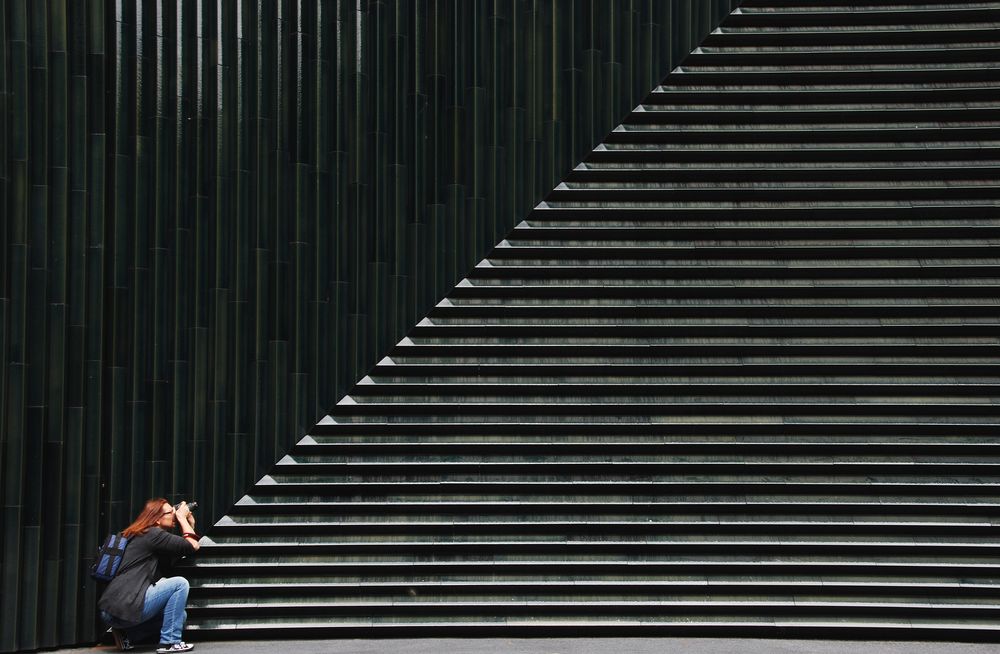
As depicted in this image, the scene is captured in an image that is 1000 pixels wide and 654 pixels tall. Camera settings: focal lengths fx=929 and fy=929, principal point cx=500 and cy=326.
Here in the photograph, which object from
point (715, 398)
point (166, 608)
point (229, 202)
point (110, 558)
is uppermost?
point (229, 202)

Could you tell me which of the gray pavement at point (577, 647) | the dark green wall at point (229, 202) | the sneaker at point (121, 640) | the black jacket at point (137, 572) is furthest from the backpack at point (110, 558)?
the gray pavement at point (577, 647)

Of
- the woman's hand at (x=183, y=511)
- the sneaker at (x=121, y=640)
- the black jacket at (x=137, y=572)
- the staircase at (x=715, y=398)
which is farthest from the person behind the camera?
the staircase at (x=715, y=398)

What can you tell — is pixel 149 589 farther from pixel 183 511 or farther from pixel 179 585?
pixel 183 511

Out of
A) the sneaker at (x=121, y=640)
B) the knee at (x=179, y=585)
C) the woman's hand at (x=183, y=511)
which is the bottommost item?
the sneaker at (x=121, y=640)

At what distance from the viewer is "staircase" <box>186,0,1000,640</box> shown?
8156mm

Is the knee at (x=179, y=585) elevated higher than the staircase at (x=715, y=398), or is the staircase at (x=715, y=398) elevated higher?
the staircase at (x=715, y=398)

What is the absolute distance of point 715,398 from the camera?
8562 millimetres

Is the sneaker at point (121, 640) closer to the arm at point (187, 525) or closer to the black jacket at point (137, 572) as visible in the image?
the black jacket at point (137, 572)

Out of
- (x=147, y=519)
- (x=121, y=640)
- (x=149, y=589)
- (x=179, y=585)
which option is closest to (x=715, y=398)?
(x=179, y=585)

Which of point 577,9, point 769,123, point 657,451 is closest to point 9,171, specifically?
point 577,9

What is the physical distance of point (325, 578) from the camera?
8258 mm

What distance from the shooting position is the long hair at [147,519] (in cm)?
772

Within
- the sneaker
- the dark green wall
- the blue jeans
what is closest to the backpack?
the blue jeans

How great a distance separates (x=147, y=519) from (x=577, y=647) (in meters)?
3.76
